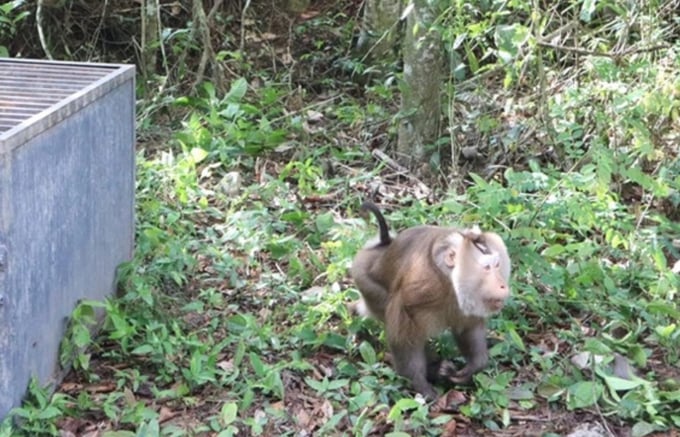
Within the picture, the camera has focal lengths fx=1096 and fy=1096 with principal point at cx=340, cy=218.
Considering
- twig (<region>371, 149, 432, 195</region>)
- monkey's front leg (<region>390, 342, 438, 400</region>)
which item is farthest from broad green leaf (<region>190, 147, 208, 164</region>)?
monkey's front leg (<region>390, 342, 438, 400</region>)

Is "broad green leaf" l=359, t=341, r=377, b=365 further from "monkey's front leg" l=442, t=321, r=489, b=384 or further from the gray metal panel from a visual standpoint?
the gray metal panel

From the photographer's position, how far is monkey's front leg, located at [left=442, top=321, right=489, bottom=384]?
4.53m

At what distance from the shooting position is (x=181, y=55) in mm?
8070

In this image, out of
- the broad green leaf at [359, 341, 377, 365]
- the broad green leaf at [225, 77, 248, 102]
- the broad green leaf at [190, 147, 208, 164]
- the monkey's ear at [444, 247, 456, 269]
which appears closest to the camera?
the monkey's ear at [444, 247, 456, 269]

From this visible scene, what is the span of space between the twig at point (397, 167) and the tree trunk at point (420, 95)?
68 mm

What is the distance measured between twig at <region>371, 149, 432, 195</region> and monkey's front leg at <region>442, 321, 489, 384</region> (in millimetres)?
2156

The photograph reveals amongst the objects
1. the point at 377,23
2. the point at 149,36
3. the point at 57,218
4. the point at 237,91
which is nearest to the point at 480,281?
the point at 57,218

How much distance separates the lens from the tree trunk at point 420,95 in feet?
22.6

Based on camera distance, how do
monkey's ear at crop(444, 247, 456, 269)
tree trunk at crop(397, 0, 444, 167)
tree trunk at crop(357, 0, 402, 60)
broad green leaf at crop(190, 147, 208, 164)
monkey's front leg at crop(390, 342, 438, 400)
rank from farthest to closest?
tree trunk at crop(357, 0, 402, 60) → tree trunk at crop(397, 0, 444, 167) → broad green leaf at crop(190, 147, 208, 164) → monkey's front leg at crop(390, 342, 438, 400) → monkey's ear at crop(444, 247, 456, 269)

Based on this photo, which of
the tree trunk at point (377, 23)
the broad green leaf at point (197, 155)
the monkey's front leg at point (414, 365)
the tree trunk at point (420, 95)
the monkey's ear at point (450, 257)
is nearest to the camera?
the monkey's ear at point (450, 257)

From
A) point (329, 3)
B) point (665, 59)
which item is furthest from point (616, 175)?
point (329, 3)

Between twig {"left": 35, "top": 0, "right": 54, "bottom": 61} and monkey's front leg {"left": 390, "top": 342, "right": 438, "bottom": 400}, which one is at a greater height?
twig {"left": 35, "top": 0, "right": 54, "bottom": 61}

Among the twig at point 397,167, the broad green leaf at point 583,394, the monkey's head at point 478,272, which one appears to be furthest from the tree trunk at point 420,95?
the broad green leaf at point 583,394

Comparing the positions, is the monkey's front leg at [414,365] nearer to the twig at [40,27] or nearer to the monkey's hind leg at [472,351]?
the monkey's hind leg at [472,351]
